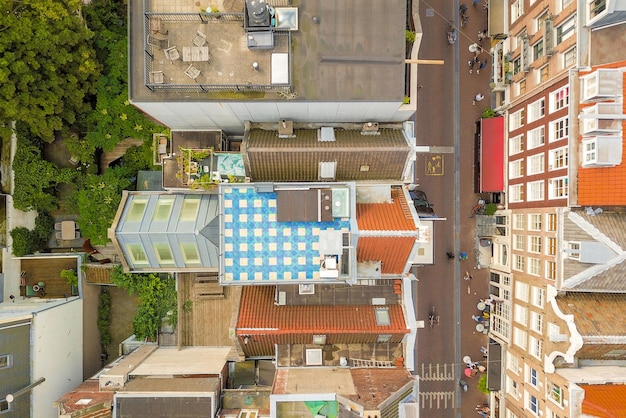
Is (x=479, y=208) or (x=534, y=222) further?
(x=479, y=208)

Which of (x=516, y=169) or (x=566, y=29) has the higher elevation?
(x=566, y=29)

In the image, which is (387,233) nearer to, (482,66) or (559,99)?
(559,99)

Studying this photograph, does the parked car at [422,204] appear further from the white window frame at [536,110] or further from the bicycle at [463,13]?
the bicycle at [463,13]

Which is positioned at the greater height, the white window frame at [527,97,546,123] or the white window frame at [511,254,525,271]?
the white window frame at [527,97,546,123]

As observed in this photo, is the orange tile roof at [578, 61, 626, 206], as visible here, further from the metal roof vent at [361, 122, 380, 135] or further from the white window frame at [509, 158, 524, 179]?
the metal roof vent at [361, 122, 380, 135]

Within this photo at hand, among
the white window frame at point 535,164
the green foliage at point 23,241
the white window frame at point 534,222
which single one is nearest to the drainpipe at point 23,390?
the green foliage at point 23,241

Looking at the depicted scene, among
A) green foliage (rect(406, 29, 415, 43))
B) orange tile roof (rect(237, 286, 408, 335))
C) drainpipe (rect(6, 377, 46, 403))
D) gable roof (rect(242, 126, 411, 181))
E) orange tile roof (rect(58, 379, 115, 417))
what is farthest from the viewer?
green foliage (rect(406, 29, 415, 43))

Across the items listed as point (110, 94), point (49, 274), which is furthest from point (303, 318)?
point (110, 94)

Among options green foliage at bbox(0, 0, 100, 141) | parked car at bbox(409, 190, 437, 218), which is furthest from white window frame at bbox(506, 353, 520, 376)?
green foliage at bbox(0, 0, 100, 141)
